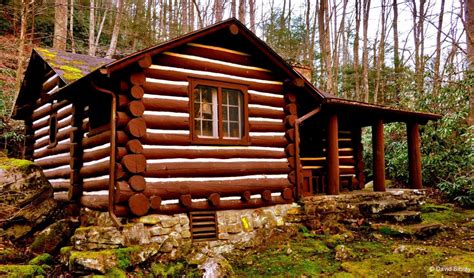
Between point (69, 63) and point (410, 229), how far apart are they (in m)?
9.28

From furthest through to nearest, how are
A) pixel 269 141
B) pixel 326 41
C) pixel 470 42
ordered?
pixel 326 41
pixel 470 42
pixel 269 141

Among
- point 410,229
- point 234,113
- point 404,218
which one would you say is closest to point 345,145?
point 404,218

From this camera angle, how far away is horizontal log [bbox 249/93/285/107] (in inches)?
374

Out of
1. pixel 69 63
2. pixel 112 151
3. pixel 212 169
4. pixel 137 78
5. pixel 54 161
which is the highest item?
pixel 69 63

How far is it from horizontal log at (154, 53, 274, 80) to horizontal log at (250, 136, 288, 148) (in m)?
1.52

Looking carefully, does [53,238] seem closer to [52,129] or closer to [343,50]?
[52,129]

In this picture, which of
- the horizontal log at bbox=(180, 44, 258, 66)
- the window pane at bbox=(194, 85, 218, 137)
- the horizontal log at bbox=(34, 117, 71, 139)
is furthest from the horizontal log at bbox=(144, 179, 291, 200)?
the horizontal log at bbox=(34, 117, 71, 139)

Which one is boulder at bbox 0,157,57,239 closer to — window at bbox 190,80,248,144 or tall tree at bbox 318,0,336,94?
window at bbox 190,80,248,144

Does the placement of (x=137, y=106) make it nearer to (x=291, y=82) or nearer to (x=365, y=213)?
(x=291, y=82)

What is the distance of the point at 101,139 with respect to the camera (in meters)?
8.11

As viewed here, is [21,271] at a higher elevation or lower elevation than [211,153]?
lower

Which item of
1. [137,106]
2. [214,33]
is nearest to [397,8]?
[214,33]

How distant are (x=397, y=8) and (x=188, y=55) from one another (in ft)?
71.1

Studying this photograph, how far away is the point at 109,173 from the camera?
24.1 ft
